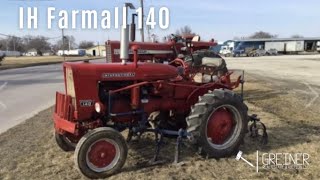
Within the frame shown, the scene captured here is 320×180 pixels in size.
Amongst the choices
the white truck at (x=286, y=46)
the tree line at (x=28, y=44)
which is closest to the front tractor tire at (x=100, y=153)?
the white truck at (x=286, y=46)

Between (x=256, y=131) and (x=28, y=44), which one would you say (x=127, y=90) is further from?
(x=28, y=44)

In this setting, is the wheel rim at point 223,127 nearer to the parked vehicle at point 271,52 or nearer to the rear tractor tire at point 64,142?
the rear tractor tire at point 64,142

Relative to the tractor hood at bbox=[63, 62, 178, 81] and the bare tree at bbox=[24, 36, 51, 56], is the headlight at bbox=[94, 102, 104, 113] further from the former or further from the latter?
the bare tree at bbox=[24, 36, 51, 56]

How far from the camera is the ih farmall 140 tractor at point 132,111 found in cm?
614

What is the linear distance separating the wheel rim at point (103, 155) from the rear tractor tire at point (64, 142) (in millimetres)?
1259

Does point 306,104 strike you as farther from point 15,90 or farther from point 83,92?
point 15,90

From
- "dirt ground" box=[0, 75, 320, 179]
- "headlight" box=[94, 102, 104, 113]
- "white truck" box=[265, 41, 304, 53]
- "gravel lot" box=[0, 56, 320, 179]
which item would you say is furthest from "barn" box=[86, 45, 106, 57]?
"white truck" box=[265, 41, 304, 53]

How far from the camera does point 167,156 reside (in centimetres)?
705

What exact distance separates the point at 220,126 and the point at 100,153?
2.10 m

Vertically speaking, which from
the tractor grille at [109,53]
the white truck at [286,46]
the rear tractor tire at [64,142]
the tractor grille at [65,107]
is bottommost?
the rear tractor tire at [64,142]

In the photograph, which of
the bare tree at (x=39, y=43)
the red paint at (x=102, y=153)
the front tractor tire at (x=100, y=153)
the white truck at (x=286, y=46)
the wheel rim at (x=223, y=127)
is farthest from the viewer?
the bare tree at (x=39, y=43)

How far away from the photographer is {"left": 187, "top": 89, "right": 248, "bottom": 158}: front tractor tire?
681 cm

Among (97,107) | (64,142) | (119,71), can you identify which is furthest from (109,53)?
(97,107)

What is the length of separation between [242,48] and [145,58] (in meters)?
81.6
